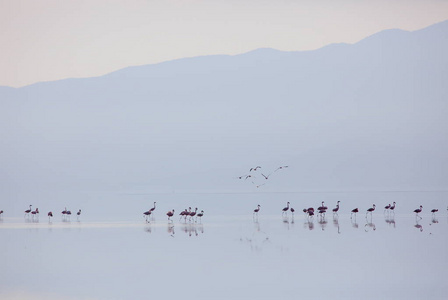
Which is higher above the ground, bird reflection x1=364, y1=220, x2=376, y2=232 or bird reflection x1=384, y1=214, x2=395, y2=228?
bird reflection x1=384, y1=214, x2=395, y2=228

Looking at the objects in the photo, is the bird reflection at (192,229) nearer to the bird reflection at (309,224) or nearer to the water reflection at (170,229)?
the water reflection at (170,229)

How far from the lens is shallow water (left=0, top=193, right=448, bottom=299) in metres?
12.1

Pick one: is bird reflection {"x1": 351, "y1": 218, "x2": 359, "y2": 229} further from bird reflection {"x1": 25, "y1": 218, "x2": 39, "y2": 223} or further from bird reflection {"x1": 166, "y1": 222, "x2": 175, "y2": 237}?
bird reflection {"x1": 25, "y1": 218, "x2": 39, "y2": 223}

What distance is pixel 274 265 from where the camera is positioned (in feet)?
47.3

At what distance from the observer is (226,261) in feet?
49.1

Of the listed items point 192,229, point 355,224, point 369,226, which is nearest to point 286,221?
point 355,224

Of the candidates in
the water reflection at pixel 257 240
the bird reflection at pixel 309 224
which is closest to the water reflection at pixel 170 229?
the water reflection at pixel 257 240

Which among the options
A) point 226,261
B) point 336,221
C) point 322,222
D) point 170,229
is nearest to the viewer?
point 226,261

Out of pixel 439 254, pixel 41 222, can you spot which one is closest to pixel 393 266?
pixel 439 254

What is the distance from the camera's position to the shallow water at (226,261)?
12102mm

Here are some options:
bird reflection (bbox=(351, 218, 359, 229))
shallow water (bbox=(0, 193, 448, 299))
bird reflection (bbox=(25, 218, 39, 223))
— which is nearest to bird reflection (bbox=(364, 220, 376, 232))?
shallow water (bbox=(0, 193, 448, 299))

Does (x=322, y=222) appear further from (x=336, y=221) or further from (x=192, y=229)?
(x=192, y=229)

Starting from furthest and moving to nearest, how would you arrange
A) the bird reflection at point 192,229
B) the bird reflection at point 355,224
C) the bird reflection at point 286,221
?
the bird reflection at point 286,221, the bird reflection at point 355,224, the bird reflection at point 192,229

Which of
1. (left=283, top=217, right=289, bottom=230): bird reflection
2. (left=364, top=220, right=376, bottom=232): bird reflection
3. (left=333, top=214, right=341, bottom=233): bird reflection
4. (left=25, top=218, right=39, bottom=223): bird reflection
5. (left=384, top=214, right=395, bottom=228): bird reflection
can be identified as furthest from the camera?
(left=25, top=218, right=39, bottom=223): bird reflection
